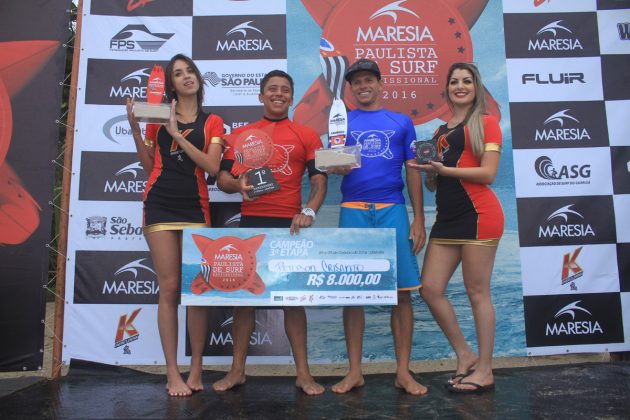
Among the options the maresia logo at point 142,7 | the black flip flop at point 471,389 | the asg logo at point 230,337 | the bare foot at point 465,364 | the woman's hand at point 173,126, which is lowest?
the black flip flop at point 471,389

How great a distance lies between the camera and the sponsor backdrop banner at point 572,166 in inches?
151

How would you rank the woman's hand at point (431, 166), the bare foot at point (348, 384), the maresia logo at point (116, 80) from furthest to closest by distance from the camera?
1. the maresia logo at point (116, 80)
2. the bare foot at point (348, 384)
3. the woman's hand at point (431, 166)

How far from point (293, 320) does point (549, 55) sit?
2.67m

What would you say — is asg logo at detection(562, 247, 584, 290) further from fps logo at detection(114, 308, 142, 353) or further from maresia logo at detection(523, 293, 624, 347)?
fps logo at detection(114, 308, 142, 353)

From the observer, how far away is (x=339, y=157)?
2.88 meters

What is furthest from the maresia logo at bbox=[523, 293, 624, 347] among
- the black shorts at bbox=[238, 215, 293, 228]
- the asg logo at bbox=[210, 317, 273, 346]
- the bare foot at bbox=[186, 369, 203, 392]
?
the bare foot at bbox=[186, 369, 203, 392]

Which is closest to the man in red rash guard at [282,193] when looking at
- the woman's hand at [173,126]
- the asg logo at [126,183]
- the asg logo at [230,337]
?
the woman's hand at [173,126]

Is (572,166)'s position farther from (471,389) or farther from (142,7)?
(142,7)

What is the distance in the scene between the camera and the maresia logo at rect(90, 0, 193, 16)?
3930mm

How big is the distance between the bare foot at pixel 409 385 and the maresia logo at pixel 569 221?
147 centimetres

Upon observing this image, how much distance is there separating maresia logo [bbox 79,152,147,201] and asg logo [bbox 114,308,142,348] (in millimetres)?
831

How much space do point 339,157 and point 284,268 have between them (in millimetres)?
654

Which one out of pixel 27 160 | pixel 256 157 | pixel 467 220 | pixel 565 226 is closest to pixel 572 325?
pixel 565 226

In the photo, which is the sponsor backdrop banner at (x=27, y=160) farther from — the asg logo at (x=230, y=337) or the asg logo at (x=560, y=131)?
the asg logo at (x=560, y=131)
